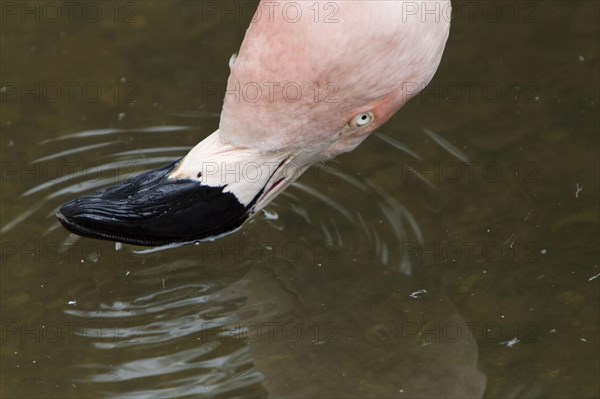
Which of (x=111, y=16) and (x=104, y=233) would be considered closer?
(x=104, y=233)

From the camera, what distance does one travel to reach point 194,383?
403 cm

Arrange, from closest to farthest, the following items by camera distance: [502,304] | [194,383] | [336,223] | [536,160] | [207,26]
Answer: [194,383] → [502,304] → [336,223] → [536,160] → [207,26]

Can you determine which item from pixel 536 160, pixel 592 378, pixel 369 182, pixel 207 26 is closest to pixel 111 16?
pixel 207 26

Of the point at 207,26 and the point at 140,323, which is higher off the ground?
the point at 207,26

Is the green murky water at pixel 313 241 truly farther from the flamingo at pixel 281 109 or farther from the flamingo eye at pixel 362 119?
the flamingo eye at pixel 362 119

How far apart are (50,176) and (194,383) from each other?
142cm

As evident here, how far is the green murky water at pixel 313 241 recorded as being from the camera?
4152 millimetres

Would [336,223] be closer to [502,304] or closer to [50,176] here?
[502,304]

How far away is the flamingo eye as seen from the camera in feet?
13.3

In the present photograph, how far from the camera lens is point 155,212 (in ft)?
13.2

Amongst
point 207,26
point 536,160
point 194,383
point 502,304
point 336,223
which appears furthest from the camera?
point 207,26

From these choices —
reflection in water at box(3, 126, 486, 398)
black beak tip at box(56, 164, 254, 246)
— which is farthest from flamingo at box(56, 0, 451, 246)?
reflection in water at box(3, 126, 486, 398)

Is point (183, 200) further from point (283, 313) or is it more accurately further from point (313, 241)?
point (313, 241)

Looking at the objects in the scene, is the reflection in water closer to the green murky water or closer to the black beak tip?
the green murky water
